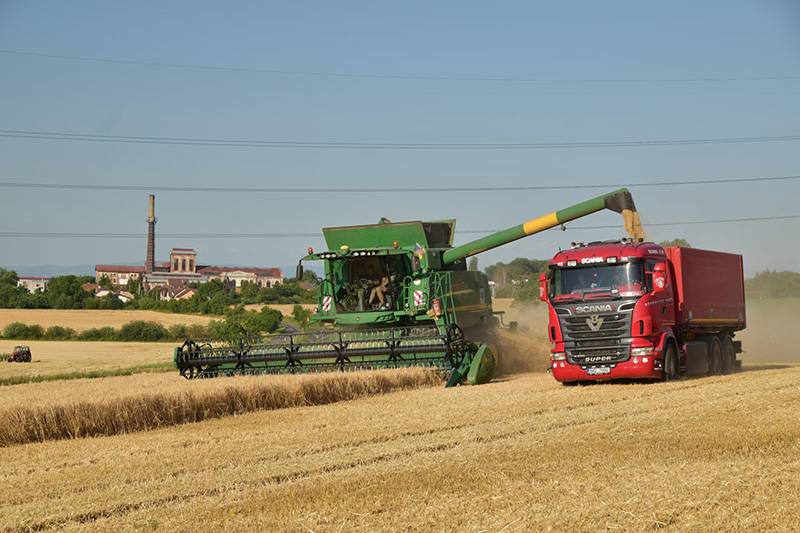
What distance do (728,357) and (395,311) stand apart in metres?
7.07

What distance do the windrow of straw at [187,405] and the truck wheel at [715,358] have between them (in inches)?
222

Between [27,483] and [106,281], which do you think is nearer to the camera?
[27,483]

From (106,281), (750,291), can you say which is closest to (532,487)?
(750,291)

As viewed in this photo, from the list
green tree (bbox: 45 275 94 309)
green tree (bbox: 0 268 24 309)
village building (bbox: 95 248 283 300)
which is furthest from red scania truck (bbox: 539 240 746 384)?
village building (bbox: 95 248 283 300)

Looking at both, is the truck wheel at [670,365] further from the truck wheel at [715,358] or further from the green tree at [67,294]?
the green tree at [67,294]

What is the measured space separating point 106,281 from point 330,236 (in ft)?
416

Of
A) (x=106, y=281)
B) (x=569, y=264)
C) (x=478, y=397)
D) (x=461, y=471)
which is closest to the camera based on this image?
(x=461, y=471)

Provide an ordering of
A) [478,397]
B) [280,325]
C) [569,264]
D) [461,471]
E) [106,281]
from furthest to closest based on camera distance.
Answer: [106,281]
[280,325]
[569,264]
[478,397]
[461,471]

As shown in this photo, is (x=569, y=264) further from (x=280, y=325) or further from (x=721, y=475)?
(x=280, y=325)

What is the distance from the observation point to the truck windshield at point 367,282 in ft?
61.1

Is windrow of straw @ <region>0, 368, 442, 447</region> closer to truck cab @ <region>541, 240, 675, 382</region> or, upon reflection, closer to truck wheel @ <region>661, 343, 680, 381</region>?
truck cab @ <region>541, 240, 675, 382</region>

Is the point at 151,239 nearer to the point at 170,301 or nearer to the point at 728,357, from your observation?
the point at 170,301

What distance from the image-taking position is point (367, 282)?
1884 centimetres

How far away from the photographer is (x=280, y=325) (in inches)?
1971
